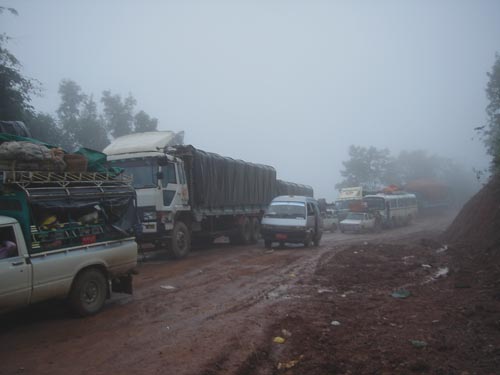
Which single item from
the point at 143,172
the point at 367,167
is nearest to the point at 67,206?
the point at 143,172

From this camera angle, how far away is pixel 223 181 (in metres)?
16.4

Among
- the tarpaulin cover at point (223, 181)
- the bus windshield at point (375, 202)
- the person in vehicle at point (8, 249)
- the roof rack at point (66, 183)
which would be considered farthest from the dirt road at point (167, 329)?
the bus windshield at point (375, 202)

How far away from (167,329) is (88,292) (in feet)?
5.42

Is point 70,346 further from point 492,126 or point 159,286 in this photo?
point 492,126

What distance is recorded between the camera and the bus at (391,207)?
30.1 metres

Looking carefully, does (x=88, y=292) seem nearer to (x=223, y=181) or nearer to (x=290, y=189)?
(x=223, y=181)

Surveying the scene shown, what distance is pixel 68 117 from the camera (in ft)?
100

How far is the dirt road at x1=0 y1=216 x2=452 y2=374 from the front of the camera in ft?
15.4

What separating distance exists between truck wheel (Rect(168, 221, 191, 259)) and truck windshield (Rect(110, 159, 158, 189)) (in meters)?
1.60

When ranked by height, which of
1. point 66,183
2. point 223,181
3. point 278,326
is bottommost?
point 278,326

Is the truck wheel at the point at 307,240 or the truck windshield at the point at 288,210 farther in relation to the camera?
the truck windshield at the point at 288,210

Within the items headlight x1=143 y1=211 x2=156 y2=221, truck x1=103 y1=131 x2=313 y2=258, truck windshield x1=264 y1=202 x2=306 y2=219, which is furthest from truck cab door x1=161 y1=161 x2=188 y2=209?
truck windshield x1=264 y1=202 x2=306 y2=219

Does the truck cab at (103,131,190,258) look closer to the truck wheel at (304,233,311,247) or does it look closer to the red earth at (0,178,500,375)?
the red earth at (0,178,500,375)

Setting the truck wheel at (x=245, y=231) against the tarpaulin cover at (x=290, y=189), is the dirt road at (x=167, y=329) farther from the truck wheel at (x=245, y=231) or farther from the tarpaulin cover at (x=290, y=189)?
the tarpaulin cover at (x=290, y=189)
